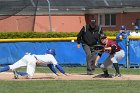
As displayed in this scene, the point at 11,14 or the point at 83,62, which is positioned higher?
the point at 11,14

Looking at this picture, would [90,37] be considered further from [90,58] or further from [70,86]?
[70,86]

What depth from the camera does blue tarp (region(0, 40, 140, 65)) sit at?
21109 mm

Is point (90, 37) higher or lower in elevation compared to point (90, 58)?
higher

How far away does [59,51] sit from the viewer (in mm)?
21703

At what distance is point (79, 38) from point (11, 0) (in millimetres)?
13036

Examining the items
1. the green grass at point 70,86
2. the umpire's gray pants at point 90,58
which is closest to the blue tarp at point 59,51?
the umpire's gray pants at point 90,58

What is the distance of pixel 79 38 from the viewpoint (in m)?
17.1

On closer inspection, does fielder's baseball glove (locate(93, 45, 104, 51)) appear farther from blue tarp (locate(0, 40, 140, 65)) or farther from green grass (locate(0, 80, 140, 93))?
blue tarp (locate(0, 40, 140, 65))

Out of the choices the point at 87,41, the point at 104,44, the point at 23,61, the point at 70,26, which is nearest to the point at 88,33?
the point at 87,41

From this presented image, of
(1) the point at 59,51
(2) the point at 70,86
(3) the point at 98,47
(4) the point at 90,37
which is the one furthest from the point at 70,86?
(1) the point at 59,51

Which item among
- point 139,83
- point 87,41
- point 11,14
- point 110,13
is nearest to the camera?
point 139,83

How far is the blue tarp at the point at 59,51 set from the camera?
69.3ft

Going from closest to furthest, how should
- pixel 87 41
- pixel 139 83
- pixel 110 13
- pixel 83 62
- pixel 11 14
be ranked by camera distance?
pixel 139 83, pixel 87 41, pixel 83 62, pixel 11 14, pixel 110 13

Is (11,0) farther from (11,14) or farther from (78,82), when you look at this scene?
(78,82)
